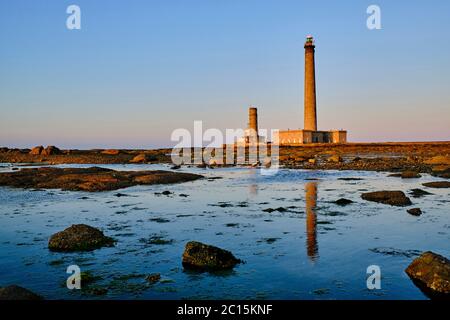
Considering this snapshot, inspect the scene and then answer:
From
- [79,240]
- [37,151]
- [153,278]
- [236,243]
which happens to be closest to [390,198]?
[236,243]

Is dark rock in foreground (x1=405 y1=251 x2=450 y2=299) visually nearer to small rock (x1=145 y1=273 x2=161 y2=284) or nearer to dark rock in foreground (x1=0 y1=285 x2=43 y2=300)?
small rock (x1=145 y1=273 x2=161 y2=284)

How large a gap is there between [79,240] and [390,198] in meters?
13.6

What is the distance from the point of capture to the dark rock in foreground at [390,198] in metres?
17.8

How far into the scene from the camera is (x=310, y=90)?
257 feet

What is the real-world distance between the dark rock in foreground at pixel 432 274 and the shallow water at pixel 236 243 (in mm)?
213

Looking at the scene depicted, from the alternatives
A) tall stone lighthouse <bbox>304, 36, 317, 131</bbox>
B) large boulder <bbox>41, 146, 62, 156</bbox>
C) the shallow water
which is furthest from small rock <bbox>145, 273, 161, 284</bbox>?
tall stone lighthouse <bbox>304, 36, 317, 131</bbox>

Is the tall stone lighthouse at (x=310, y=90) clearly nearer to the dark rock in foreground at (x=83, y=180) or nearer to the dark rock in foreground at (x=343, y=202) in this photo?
the dark rock in foreground at (x=83, y=180)

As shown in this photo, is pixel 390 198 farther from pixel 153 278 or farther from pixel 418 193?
pixel 153 278

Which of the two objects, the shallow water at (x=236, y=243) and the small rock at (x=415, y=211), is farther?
the small rock at (x=415, y=211)

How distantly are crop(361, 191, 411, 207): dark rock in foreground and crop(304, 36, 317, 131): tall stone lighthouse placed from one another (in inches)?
2365

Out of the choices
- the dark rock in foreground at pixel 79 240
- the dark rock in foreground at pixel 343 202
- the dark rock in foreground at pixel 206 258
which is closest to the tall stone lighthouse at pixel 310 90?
the dark rock in foreground at pixel 343 202
